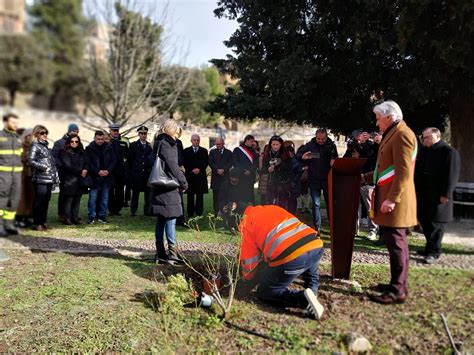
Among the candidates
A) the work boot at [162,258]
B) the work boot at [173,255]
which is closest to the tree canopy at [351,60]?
the work boot at [173,255]

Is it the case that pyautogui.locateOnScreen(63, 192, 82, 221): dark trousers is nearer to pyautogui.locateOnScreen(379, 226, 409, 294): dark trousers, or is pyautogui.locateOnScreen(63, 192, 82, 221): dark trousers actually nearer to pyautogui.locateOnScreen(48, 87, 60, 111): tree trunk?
pyautogui.locateOnScreen(379, 226, 409, 294): dark trousers

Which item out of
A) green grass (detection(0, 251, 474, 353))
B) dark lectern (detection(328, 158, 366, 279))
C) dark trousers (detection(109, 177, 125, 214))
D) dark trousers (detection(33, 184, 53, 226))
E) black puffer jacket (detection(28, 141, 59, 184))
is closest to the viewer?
green grass (detection(0, 251, 474, 353))

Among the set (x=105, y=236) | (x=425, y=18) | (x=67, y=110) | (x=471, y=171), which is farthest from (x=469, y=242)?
(x=67, y=110)

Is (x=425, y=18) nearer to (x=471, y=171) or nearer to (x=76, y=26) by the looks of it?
(x=471, y=171)

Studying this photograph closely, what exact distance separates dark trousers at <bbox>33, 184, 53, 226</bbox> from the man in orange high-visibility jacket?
439 cm

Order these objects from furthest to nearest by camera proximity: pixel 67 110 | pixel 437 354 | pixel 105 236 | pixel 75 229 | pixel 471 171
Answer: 1. pixel 471 171
2. pixel 75 229
3. pixel 105 236
4. pixel 437 354
5. pixel 67 110

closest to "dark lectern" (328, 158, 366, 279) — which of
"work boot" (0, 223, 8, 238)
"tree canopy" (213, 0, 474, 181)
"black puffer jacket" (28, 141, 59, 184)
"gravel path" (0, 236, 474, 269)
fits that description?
"gravel path" (0, 236, 474, 269)

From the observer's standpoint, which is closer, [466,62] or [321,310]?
[321,310]

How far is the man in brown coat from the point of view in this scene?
3846 mm

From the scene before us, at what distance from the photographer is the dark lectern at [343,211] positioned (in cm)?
452

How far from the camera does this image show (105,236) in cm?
688

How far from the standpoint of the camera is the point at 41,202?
22.8ft

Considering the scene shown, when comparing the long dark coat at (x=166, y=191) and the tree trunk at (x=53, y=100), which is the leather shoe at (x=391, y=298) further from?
the tree trunk at (x=53, y=100)

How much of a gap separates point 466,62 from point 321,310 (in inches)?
218
